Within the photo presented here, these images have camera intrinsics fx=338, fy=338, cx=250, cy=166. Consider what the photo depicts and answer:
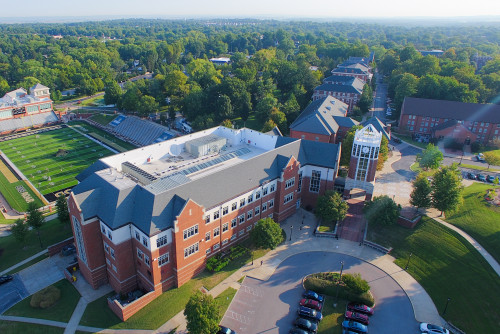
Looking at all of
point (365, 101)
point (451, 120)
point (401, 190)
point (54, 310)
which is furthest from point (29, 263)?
point (451, 120)

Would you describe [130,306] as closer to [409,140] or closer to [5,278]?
[5,278]

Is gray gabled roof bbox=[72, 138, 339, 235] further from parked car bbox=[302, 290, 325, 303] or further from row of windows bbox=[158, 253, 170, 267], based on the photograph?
parked car bbox=[302, 290, 325, 303]

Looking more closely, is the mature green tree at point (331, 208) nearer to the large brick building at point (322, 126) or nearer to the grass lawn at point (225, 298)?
the grass lawn at point (225, 298)

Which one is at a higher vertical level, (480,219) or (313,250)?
(480,219)

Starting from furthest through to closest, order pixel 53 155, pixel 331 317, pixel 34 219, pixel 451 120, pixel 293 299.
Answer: pixel 451 120 → pixel 53 155 → pixel 34 219 → pixel 293 299 → pixel 331 317

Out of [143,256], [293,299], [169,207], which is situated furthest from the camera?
[293,299]

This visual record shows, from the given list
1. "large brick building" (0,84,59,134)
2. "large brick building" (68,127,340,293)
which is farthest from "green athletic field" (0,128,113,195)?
"large brick building" (68,127,340,293)

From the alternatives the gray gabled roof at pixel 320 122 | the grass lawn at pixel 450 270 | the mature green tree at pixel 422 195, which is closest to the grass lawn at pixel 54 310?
the grass lawn at pixel 450 270

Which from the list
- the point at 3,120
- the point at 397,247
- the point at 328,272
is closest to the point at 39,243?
the point at 328,272
